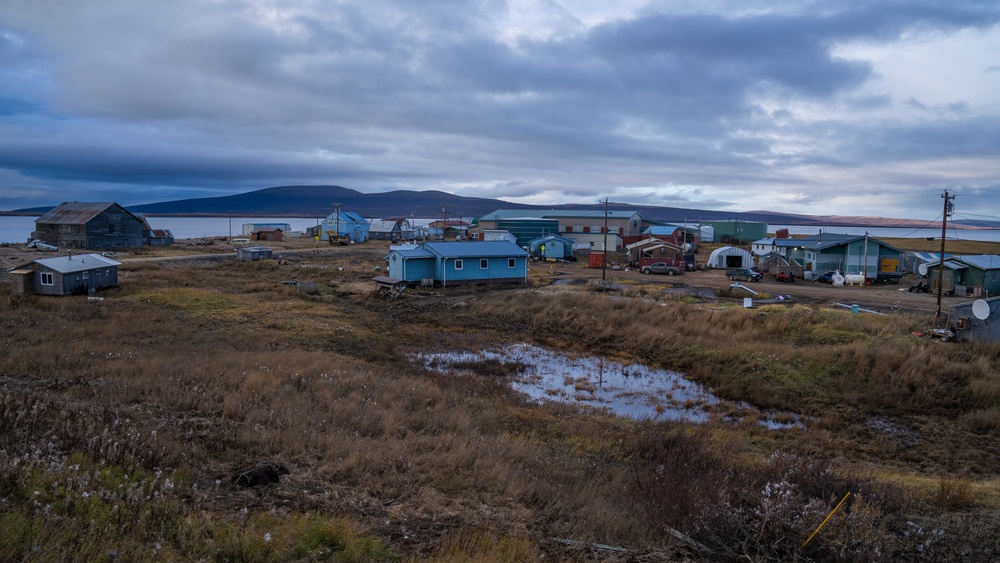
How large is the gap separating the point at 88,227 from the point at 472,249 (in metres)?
39.7

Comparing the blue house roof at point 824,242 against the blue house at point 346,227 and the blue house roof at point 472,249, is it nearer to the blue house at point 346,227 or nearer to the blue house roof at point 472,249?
the blue house roof at point 472,249

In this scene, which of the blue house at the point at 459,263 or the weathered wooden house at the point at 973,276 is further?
the blue house at the point at 459,263

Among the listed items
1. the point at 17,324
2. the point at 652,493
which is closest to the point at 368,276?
the point at 17,324

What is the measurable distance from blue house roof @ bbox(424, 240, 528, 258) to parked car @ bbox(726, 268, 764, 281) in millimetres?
16808

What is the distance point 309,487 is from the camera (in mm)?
6996

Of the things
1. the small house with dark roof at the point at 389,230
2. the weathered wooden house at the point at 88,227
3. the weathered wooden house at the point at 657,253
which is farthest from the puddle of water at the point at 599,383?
the small house with dark roof at the point at 389,230

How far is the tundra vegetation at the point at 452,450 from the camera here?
548cm

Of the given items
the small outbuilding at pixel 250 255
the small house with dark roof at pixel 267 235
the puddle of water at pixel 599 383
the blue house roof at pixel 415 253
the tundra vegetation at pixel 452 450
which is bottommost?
the puddle of water at pixel 599 383

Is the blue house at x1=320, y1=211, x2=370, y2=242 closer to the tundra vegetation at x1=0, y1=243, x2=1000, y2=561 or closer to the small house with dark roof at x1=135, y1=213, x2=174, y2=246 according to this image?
the small house with dark roof at x1=135, y1=213, x2=174, y2=246

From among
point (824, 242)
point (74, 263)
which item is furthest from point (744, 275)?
point (74, 263)

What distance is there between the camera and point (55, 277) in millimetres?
25984

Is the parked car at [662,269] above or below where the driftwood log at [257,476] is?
above

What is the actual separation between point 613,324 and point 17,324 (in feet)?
72.6

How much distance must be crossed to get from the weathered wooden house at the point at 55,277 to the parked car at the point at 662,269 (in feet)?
126
